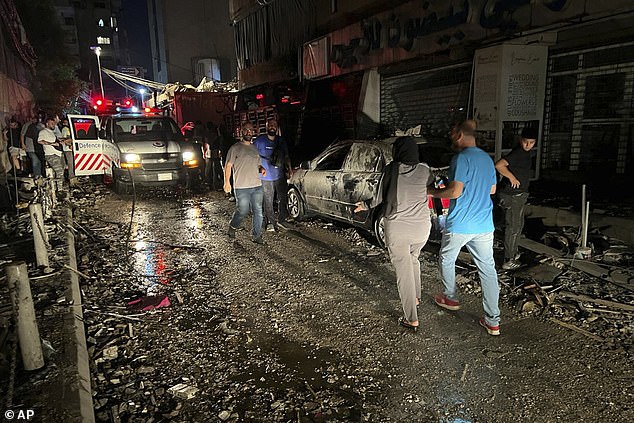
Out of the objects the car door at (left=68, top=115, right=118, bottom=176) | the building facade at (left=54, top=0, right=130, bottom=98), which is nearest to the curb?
the car door at (left=68, top=115, right=118, bottom=176)

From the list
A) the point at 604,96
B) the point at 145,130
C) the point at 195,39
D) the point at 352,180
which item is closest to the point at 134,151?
the point at 145,130

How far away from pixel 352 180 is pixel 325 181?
0.79 metres

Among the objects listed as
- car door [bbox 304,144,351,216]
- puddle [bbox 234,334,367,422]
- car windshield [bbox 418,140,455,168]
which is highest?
car windshield [bbox 418,140,455,168]

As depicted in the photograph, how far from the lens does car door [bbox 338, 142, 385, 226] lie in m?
6.61

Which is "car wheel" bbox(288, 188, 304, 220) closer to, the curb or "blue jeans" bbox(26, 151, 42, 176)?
the curb

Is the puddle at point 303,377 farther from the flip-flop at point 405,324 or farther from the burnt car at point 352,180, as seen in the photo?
the burnt car at point 352,180


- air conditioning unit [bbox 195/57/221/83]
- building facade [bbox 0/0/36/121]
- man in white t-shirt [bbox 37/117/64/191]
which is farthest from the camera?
air conditioning unit [bbox 195/57/221/83]

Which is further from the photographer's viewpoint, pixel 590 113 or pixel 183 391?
pixel 590 113

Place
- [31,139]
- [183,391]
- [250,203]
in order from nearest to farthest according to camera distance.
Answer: [183,391]
[250,203]
[31,139]

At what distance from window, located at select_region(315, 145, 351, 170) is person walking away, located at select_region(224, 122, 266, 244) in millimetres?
1261

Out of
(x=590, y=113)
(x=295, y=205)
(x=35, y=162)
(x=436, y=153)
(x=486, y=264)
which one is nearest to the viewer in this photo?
(x=486, y=264)

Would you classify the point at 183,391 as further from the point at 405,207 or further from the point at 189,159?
the point at 189,159

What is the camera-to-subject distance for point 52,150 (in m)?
10.9

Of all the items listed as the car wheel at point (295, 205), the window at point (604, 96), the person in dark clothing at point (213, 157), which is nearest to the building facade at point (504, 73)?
the window at point (604, 96)
